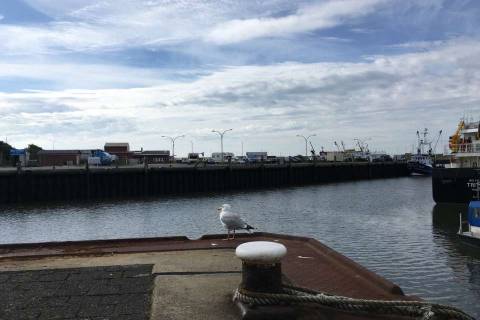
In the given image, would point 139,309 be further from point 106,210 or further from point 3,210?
point 3,210

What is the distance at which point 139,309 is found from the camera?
659 centimetres

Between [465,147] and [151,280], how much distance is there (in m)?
49.9

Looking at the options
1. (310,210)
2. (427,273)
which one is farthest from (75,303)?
(310,210)

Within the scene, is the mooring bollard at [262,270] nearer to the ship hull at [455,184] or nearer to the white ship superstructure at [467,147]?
the ship hull at [455,184]

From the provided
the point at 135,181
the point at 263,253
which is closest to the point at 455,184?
the point at 135,181

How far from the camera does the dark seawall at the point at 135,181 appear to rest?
60.3m

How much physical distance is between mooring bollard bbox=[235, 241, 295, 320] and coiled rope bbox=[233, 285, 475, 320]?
83mm

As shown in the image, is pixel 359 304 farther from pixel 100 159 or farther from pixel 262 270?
pixel 100 159

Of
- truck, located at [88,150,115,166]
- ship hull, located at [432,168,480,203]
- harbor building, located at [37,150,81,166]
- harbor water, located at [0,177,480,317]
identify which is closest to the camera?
harbor water, located at [0,177,480,317]

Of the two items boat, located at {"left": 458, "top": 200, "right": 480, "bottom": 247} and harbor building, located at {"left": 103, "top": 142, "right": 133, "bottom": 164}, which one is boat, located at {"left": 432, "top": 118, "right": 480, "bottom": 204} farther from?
harbor building, located at {"left": 103, "top": 142, "right": 133, "bottom": 164}

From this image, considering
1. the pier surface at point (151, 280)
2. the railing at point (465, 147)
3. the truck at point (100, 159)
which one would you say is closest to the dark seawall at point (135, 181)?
the truck at point (100, 159)

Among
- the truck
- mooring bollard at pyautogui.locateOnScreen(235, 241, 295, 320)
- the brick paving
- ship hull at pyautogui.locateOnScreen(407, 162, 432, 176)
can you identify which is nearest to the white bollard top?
mooring bollard at pyautogui.locateOnScreen(235, 241, 295, 320)

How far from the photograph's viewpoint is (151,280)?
792 centimetres

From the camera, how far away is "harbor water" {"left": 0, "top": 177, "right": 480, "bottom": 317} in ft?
62.3
